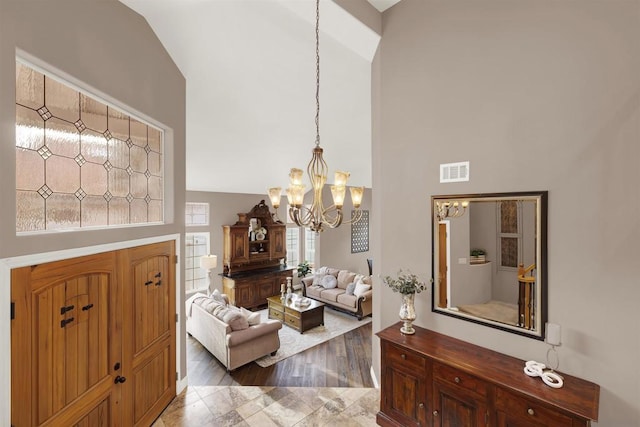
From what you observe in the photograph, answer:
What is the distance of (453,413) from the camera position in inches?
90.4

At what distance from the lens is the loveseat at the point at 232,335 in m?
4.44

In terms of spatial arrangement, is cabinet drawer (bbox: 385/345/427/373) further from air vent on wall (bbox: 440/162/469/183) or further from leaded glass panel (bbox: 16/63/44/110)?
leaded glass panel (bbox: 16/63/44/110)

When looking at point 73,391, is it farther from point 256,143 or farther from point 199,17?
point 256,143

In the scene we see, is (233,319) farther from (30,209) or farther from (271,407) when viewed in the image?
(30,209)

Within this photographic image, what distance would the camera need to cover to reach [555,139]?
214 centimetres

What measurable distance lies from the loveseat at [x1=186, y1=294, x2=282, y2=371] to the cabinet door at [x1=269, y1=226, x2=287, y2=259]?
3.40 metres

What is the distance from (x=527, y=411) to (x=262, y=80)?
15.7 ft

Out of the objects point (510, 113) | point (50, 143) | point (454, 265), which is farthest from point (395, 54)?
point (50, 143)

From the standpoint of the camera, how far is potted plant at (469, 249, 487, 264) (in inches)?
104

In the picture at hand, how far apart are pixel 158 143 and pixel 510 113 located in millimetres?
3658

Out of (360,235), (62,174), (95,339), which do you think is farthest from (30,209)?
(360,235)

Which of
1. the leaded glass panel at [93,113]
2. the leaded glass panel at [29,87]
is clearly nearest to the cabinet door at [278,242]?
the leaded glass panel at [93,113]

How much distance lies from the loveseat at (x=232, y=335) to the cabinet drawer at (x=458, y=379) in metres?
3.17

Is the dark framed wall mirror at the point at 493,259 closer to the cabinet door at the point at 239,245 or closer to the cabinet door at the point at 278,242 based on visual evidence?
the cabinet door at the point at 239,245
